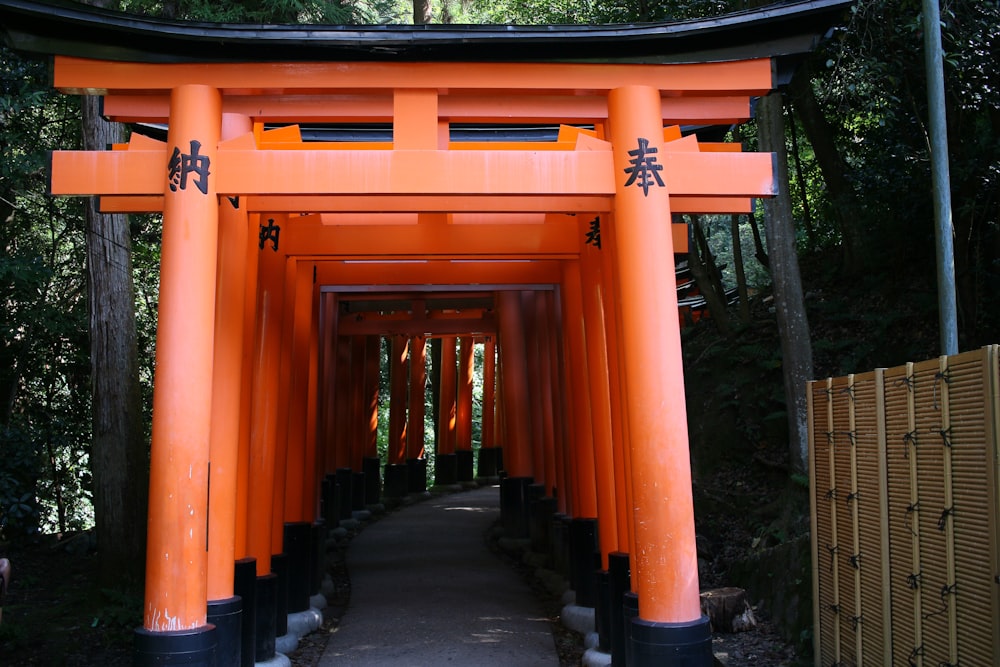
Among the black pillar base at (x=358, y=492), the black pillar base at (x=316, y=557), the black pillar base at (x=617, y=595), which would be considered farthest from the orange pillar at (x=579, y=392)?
the black pillar base at (x=358, y=492)

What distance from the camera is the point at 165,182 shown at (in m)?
6.00

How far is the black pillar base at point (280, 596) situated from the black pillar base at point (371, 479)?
10.8 meters

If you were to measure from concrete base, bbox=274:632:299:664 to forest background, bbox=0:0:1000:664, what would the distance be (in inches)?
57.5

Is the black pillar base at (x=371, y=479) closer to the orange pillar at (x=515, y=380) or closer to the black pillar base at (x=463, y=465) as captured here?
the black pillar base at (x=463, y=465)

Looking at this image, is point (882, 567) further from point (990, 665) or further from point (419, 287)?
point (419, 287)

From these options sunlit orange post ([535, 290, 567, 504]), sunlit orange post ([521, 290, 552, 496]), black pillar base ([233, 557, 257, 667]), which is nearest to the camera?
black pillar base ([233, 557, 257, 667])

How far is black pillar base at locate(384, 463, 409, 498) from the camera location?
21422mm

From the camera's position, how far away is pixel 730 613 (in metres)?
8.35

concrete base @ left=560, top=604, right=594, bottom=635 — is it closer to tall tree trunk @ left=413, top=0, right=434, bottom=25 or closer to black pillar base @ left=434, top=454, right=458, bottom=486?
tall tree trunk @ left=413, top=0, right=434, bottom=25

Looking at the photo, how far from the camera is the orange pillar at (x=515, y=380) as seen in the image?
48.5 ft

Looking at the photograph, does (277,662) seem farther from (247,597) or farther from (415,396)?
(415,396)

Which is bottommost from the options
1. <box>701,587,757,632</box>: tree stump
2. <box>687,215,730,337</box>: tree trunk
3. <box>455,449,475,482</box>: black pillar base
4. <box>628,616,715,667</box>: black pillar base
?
<box>701,587,757,632</box>: tree stump

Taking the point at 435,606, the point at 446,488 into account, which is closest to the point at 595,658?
the point at 435,606

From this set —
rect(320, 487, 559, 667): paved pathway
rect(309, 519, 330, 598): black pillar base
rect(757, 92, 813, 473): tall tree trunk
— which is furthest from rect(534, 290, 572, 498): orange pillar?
rect(757, 92, 813, 473): tall tree trunk
